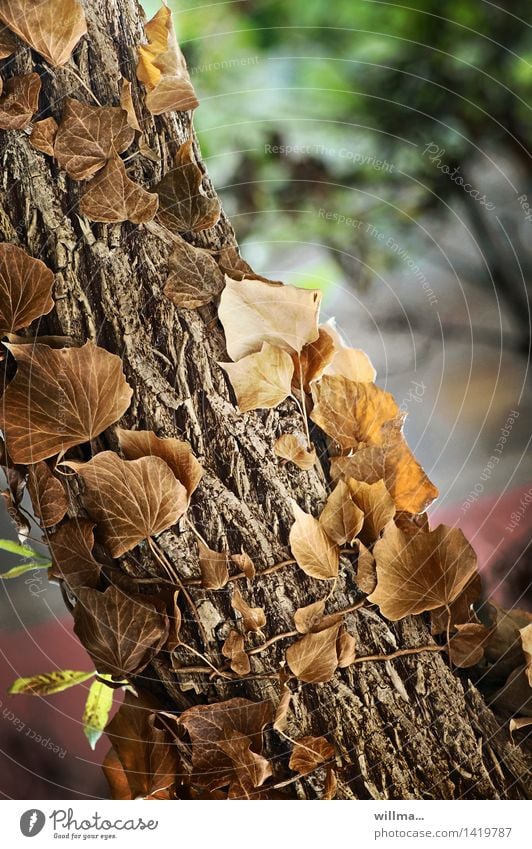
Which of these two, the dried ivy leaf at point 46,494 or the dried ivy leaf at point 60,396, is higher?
the dried ivy leaf at point 60,396

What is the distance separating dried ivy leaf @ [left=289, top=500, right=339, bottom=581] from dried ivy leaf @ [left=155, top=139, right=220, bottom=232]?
13cm

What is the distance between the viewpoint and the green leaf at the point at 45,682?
316 mm

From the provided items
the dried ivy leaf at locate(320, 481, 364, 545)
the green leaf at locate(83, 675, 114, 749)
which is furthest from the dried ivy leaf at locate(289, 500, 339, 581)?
the green leaf at locate(83, 675, 114, 749)

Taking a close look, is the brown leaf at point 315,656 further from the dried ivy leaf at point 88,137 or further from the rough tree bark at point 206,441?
the dried ivy leaf at point 88,137

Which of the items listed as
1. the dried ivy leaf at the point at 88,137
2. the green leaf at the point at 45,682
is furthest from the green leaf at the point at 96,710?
the dried ivy leaf at the point at 88,137

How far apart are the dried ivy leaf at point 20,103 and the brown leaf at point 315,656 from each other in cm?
25

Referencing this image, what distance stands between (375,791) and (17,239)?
291 mm

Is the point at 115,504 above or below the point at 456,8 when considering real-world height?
below

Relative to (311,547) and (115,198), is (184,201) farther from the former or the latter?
(311,547)

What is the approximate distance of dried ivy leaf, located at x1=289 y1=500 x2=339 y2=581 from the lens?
0.92 ft

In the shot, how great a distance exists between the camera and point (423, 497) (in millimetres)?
294
